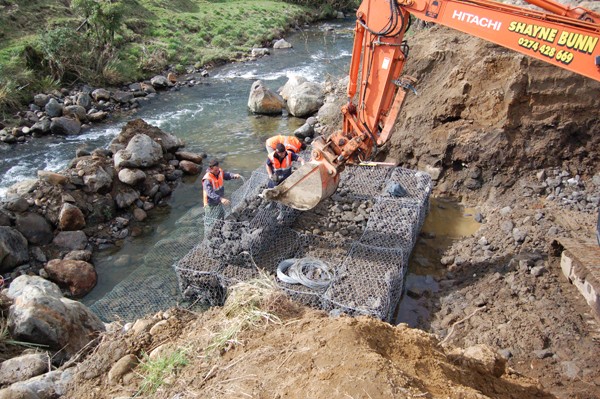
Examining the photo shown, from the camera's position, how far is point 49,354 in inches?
196

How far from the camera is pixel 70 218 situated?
28.5 feet

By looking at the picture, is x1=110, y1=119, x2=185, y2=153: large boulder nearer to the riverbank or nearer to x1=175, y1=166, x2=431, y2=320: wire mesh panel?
the riverbank

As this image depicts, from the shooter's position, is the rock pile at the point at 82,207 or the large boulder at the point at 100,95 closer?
the rock pile at the point at 82,207

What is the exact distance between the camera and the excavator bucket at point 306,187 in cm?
658

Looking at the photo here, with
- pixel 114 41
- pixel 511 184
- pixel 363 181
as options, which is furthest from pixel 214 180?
pixel 114 41

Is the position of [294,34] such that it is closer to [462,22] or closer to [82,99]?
[82,99]

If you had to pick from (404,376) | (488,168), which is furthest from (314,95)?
(404,376)

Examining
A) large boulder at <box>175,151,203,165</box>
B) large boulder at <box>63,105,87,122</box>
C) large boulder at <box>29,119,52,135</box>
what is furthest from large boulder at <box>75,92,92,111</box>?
large boulder at <box>175,151,203,165</box>

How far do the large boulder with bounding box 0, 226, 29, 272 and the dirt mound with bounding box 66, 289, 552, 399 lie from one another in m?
4.68

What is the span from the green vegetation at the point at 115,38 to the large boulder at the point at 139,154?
5.31 metres

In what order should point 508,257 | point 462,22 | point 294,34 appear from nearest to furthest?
point 462,22 < point 508,257 < point 294,34

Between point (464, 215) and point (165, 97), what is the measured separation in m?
11.5

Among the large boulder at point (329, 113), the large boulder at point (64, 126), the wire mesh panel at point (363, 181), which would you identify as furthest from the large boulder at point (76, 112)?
the wire mesh panel at point (363, 181)

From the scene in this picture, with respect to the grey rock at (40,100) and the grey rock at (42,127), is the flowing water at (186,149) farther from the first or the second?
the grey rock at (40,100)
